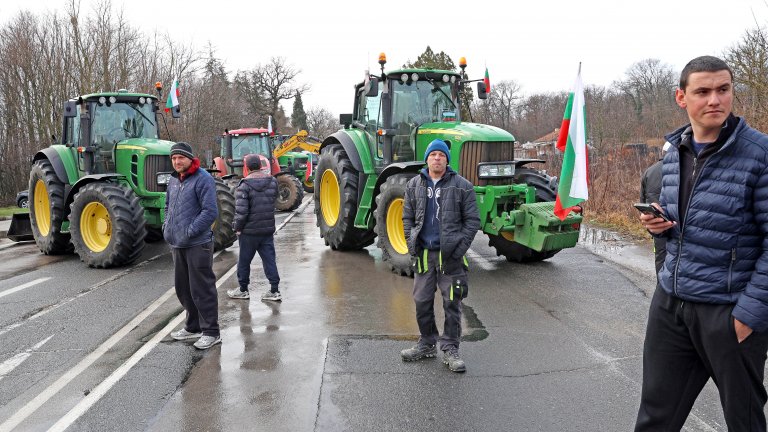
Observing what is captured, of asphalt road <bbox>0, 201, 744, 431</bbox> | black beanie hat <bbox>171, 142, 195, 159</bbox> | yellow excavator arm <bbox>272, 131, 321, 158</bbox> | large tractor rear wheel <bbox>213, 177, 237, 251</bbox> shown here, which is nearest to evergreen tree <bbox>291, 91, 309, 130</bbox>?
yellow excavator arm <bbox>272, 131, 321, 158</bbox>

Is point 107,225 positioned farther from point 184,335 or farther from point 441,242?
point 441,242

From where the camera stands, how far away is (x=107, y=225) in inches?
375

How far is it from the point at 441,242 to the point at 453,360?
936mm

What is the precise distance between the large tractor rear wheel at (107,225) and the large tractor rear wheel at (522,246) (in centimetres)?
559

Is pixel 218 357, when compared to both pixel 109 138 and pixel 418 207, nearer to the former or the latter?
pixel 418 207

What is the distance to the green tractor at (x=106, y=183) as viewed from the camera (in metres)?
9.09

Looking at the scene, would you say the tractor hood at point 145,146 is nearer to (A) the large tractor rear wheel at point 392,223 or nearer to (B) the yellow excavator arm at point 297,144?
(A) the large tractor rear wheel at point 392,223

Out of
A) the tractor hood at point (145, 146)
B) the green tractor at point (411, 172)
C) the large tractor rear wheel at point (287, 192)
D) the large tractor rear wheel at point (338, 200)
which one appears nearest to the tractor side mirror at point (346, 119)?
the green tractor at point (411, 172)

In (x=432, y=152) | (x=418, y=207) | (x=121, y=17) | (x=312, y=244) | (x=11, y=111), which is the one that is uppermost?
(x=121, y=17)

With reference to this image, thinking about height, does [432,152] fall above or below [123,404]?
above

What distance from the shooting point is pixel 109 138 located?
34.1 feet

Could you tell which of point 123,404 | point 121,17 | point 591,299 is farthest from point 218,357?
point 121,17

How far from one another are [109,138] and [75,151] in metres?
0.71

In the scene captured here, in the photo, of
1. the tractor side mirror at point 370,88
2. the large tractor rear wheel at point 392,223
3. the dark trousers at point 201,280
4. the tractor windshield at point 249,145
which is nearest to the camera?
the dark trousers at point 201,280
